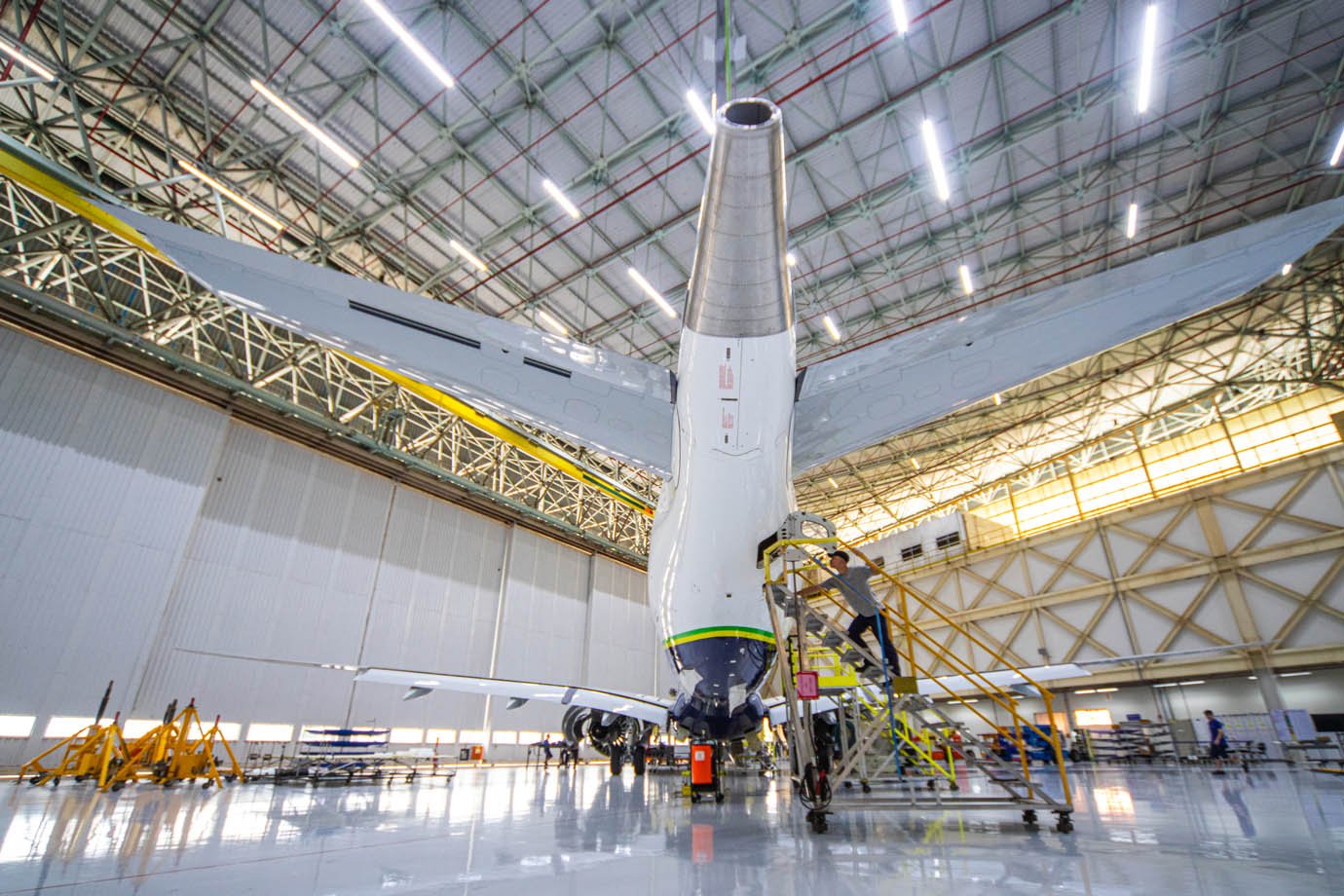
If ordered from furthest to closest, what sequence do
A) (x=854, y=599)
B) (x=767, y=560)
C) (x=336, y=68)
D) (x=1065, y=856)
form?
(x=336, y=68), (x=854, y=599), (x=767, y=560), (x=1065, y=856)

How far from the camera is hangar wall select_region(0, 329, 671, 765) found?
1552 centimetres

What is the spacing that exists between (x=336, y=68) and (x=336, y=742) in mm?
16152

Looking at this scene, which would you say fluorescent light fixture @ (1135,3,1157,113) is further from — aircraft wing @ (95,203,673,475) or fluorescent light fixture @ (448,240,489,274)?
fluorescent light fixture @ (448,240,489,274)

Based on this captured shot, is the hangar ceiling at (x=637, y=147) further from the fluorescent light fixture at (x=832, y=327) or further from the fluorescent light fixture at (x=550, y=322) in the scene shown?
the fluorescent light fixture at (x=832, y=327)

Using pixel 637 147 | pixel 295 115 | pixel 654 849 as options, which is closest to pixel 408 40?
pixel 295 115

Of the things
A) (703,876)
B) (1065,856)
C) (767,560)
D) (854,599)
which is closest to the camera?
(703,876)

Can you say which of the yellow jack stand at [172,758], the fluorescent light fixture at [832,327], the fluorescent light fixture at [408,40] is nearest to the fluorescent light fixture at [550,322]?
the fluorescent light fixture at [408,40]

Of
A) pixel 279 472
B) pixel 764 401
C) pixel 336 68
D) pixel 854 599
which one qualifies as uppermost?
pixel 336 68

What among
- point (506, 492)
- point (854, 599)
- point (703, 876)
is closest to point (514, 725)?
point (506, 492)

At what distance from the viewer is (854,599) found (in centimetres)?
710

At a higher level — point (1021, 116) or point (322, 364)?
point (1021, 116)

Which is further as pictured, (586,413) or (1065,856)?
(586,413)

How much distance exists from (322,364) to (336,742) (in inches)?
480

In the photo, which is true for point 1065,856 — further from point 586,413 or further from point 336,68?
point 336,68
